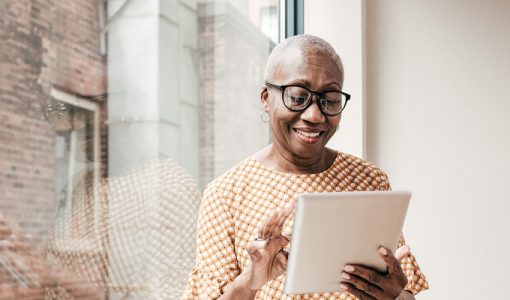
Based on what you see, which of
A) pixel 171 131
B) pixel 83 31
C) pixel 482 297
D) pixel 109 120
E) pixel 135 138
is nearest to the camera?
pixel 83 31

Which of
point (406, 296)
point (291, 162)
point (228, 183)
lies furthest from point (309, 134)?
point (406, 296)

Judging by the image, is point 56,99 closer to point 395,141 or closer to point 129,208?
point 129,208

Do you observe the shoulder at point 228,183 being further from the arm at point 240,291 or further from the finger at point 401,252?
the finger at point 401,252

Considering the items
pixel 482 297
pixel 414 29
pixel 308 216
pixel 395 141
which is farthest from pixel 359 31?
pixel 308 216

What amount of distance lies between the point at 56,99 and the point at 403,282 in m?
0.85

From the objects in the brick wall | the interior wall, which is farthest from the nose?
the interior wall

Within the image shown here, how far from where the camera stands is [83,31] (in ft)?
5.04

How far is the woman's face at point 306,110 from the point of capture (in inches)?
62.2

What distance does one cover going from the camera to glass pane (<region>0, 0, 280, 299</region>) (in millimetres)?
1320

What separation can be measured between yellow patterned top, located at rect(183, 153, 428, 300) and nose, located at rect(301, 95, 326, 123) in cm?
18

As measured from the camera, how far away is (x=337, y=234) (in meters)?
1.43

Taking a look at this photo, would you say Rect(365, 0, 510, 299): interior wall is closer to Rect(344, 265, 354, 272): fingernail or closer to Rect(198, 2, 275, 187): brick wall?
Rect(198, 2, 275, 187): brick wall

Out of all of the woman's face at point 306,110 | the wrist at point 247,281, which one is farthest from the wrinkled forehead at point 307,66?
the wrist at point 247,281

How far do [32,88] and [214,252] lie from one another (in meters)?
0.54
